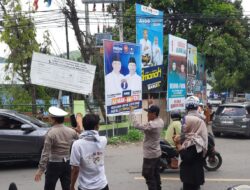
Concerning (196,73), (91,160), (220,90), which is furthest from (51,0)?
(220,90)

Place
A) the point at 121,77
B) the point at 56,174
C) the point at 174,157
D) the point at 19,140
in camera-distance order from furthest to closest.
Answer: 1. the point at 121,77
2. the point at 19,140
3. the point at 174,157
4. the point at 56,174

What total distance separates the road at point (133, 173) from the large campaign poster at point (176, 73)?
5.84m

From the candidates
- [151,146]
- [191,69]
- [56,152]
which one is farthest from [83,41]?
[56,152]

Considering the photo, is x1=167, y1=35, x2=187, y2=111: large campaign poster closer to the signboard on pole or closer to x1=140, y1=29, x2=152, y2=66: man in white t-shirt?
x1=140, y1=29, x2=152, y2=66: man in white t-shirt

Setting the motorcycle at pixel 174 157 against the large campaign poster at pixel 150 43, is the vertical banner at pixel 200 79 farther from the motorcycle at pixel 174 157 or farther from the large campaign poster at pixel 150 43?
the motorcycle at pixel 174 157

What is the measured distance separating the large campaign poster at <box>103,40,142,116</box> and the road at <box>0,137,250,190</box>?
1.93 metres

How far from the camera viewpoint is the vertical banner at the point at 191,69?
72.9ft

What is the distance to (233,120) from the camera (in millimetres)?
18172

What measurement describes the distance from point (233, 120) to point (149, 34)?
509 cm

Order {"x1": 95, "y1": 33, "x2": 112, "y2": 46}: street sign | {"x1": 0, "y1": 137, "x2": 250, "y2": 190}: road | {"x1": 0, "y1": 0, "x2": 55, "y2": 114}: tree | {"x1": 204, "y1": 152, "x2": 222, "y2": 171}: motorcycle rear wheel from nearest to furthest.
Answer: {"x1": 0, "y1": 137, "x2": 250, "y2": 190}: road → {"x1": 204, "y1": 152, "x2": 222, "y2": 171}: motorcycle rear wheel → {"x1": 0, "y1": 0, "x2": 55, "y2": 114}: tree → {"x1": 95, "y1": 33, "x2": 112, "y2": 46}: street sign

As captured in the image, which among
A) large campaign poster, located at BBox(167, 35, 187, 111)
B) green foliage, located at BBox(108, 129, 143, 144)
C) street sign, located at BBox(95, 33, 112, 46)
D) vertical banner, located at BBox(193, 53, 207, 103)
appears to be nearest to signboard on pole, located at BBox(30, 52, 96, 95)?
green foliage, located at BBox(108, 129, 143, 144)

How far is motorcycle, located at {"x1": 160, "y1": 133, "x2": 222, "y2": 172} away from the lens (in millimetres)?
9469

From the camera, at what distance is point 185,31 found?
2692cm

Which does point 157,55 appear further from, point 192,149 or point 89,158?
point 89,158
